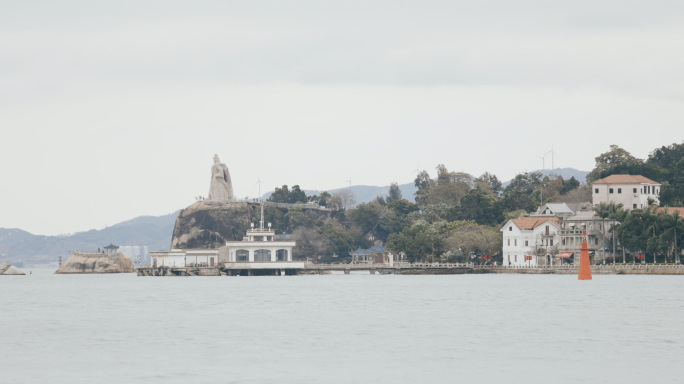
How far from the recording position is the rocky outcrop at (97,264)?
182250mm

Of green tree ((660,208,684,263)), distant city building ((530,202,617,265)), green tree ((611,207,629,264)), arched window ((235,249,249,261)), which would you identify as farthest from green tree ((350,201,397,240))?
green tree ((660,208,684,263))

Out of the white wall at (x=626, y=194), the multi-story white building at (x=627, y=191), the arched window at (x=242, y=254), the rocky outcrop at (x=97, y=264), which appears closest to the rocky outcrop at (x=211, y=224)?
the rocky outcrop at (x=97, y=264)

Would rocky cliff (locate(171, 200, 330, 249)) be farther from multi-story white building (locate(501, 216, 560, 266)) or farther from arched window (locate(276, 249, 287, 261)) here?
multi-story white building (locate(501, 216, 560, 266))

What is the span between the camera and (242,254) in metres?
138

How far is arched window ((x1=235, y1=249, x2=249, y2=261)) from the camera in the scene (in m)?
138
